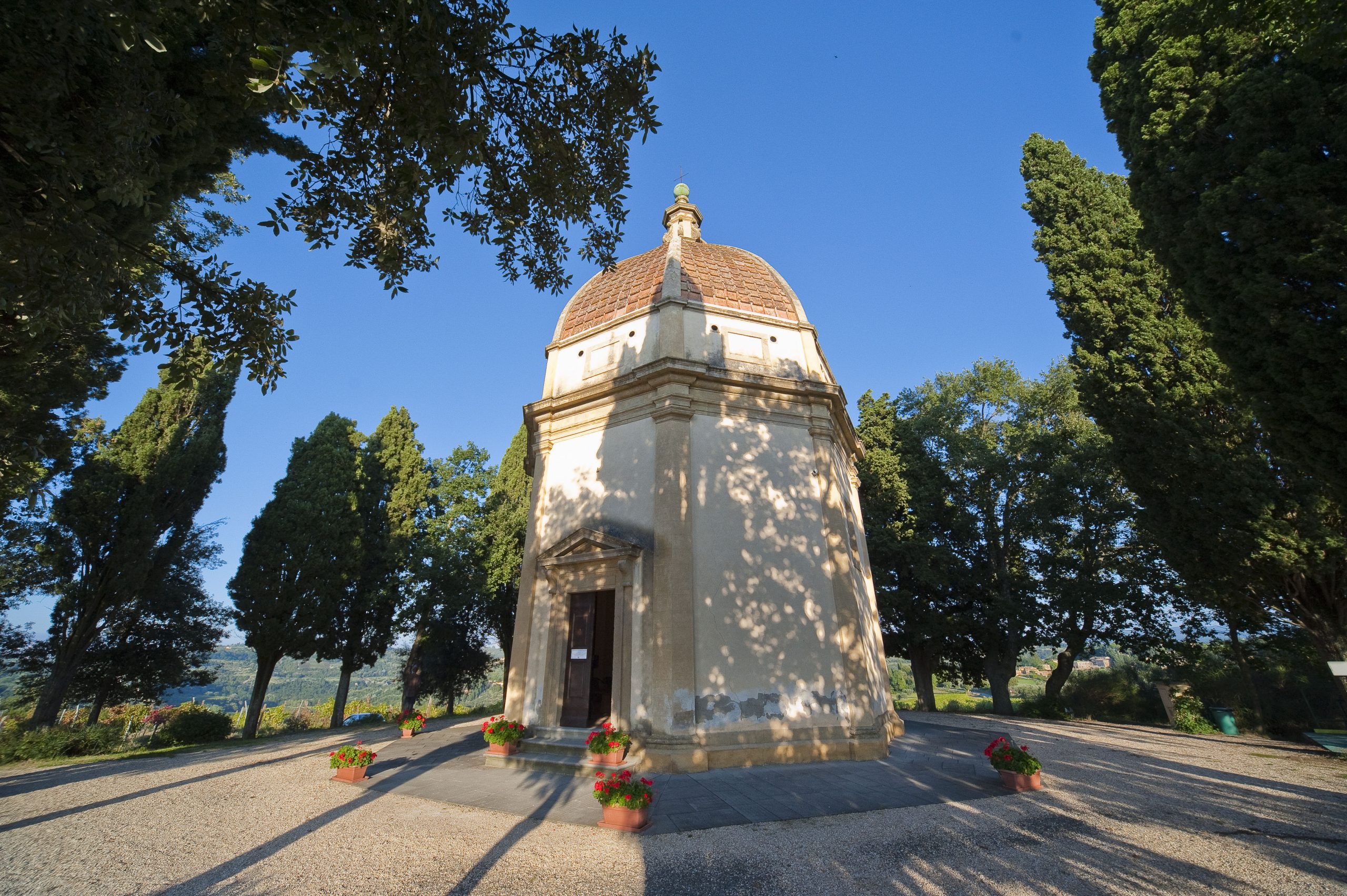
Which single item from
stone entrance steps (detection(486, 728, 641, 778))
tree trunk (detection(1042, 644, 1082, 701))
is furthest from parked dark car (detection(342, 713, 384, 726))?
tree trunk (detection(1042, 644, 1082, 701))

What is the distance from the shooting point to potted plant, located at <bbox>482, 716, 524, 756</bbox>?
31.9ft

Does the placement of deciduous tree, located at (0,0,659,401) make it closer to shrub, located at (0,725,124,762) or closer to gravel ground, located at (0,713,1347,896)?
gravel ground, located at (0,713,1347,896)

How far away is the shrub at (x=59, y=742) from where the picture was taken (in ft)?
37.4

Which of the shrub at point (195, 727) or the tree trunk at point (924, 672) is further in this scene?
the tree trunk at point (924, 672)

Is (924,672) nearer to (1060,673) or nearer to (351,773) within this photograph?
(1060,673)

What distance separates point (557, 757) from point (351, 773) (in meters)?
3.18

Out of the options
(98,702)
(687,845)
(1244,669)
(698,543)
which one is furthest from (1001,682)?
(98,702)

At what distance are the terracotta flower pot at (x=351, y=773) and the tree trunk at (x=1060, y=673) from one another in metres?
22.2

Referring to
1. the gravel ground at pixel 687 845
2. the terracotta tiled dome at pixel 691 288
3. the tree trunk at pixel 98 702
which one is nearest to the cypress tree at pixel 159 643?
the tree trunk at pixel 98 702

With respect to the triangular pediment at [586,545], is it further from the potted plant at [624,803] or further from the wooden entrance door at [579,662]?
the potted plant at [624,803]

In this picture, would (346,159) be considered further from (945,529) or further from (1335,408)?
(945,529)

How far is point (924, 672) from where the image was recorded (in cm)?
2192

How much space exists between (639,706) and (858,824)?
4.48 m

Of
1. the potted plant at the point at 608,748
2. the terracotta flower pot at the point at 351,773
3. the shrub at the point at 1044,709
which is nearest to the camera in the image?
the terracotta flower pot at the point at 351,773
